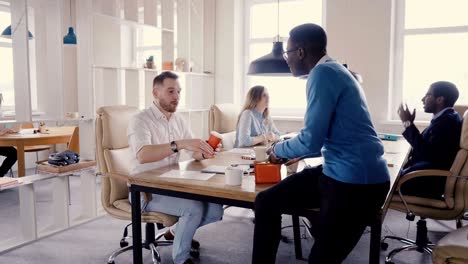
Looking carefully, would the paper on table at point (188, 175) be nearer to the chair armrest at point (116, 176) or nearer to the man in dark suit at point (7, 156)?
the chair armrest at point (116, 176)

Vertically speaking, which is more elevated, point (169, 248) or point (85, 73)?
point (85, 73)

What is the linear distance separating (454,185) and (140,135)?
1.92m

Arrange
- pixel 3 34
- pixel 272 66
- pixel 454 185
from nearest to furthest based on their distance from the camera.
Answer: pixel 454 185 → pixel 272 66 → pixel 3 34

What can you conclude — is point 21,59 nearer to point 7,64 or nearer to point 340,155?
point 340,155

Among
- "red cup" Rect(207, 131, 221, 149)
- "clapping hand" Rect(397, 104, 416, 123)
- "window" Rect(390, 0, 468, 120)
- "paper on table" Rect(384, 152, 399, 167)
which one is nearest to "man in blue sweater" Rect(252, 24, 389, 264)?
"red cup" Rect(207, 131, 221, 149)

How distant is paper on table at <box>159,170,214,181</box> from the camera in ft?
6.37

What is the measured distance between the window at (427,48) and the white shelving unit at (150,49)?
8.11 feet

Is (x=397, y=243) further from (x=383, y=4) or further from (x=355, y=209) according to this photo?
(x=383, y=4)

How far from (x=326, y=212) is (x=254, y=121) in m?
2.09

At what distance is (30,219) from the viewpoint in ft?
9.77

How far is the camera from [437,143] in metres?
2.68

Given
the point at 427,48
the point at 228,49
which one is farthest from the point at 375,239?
the point at 228,49

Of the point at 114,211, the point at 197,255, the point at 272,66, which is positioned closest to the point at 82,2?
the point at 272,66

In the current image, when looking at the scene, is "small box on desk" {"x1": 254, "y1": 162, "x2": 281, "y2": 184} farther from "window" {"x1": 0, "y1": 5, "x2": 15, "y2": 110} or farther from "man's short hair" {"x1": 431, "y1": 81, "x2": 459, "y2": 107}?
"window" {"x1": 0, "y1": 5, "x2": 15, "y2": 110}
